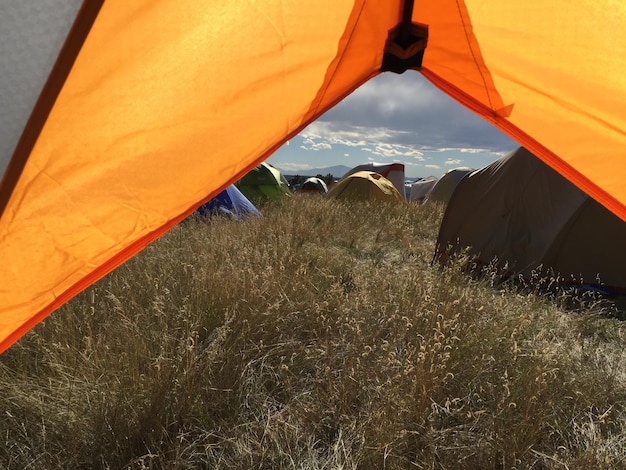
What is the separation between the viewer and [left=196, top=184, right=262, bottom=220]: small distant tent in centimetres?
611

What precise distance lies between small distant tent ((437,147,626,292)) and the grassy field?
0.92 m

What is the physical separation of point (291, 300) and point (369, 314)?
1.67 feet

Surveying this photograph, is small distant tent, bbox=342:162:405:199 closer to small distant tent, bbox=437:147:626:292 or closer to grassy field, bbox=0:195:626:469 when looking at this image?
small distant tent, bbox=437:147:626:292

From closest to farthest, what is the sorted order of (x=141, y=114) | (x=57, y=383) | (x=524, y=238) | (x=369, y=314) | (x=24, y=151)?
(x=24, y=151), (x=141, y=114), (x=57, y=383), (x=369, y=314), (x=524, y=238)

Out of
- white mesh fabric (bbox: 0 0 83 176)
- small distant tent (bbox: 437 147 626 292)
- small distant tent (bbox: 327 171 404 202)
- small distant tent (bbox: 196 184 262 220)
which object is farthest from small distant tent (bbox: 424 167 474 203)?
white mesh fabric (bbox: 0 0 83 176)

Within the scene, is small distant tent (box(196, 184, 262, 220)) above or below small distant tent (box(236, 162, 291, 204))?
above

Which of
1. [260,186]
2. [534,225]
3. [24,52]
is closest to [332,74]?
[24,52]

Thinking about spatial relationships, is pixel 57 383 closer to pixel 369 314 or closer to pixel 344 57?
pixel 369 314

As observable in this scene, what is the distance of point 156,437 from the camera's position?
160cm

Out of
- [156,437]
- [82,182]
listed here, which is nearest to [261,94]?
[82,182]

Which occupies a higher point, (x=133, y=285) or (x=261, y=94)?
(x=261, y=94)

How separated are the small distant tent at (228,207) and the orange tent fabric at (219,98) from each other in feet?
15.0

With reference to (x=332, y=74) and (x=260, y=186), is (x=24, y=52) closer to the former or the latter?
(x=332, y=74)

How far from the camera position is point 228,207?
6.40m
